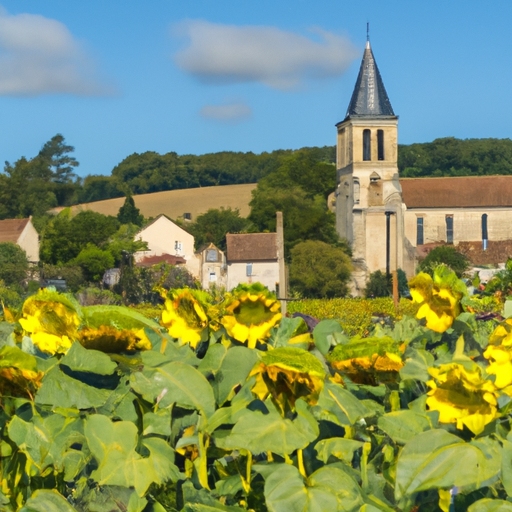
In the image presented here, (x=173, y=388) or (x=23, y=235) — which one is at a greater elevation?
(x=23, y=235)

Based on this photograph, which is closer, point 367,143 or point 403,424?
point 403,424

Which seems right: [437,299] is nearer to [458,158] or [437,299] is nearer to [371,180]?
[371,180]

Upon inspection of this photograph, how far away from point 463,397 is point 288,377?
0.82ft

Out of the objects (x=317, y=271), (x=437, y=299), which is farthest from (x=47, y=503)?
(x=317, y=271)

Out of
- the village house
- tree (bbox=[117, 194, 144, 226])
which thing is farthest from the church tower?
the village house

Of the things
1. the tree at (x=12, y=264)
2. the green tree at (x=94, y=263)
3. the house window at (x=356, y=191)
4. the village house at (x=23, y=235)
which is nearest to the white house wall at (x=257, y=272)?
the green tree at (x=94, y=263)

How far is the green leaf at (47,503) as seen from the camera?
3.74 feet

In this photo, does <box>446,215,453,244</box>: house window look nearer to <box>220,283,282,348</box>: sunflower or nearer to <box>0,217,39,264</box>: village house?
<box>0,217,39,264</box>: village house

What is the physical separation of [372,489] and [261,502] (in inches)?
6.3

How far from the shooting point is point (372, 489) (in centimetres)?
111

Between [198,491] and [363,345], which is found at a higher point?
[363,345]

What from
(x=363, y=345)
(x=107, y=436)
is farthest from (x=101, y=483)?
(x=363, y=345)

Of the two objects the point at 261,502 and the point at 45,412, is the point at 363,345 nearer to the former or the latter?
the point at 261,502

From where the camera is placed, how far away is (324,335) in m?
1.44
